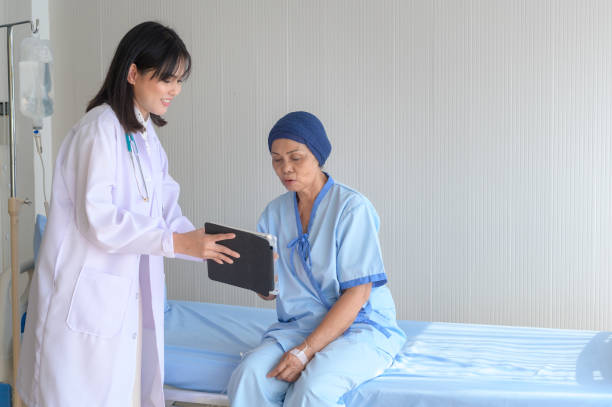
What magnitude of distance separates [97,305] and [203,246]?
0.35 m

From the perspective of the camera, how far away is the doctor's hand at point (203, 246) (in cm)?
190

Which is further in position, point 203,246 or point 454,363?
point 454,363

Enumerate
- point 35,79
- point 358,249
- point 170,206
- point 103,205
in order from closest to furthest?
point 103,205 → point 358,249 → point 170,206 → point 35,79

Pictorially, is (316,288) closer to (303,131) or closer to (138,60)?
(303,131)

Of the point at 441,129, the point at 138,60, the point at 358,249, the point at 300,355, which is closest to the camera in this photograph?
the point at 138,60

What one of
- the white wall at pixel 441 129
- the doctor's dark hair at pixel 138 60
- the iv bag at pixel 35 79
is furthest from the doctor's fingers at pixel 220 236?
the white wall at pixel 441 129

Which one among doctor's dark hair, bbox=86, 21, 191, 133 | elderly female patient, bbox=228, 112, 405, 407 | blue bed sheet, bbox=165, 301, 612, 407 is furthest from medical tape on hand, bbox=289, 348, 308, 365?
doctor's dark hair, bbox=86, 21, 191, 133

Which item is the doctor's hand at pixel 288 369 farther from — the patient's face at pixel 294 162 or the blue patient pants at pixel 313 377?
the patient's face at pixel 294 162

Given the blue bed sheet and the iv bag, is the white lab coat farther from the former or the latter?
the iv bag

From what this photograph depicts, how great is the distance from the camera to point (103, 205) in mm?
1802

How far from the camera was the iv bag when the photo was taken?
8.68 feet

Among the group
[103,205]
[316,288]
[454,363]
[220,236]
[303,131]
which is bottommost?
[454,363]

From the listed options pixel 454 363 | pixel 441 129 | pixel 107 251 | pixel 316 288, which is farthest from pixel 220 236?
pixel 441 129

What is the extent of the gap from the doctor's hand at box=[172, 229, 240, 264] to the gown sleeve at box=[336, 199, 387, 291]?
0.40m
